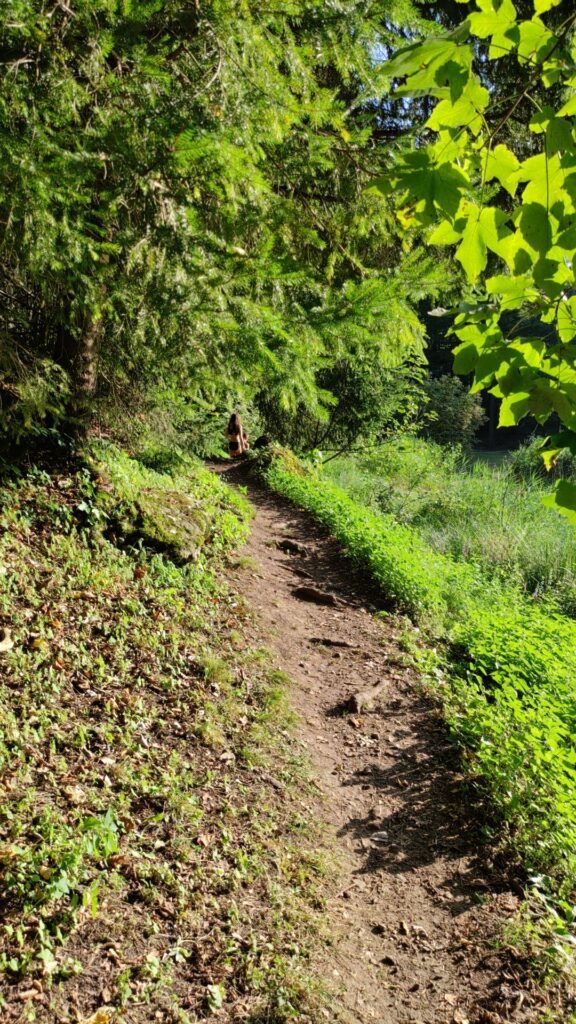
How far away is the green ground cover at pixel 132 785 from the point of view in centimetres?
232

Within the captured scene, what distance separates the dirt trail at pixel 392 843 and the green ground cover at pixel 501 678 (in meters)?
0.25

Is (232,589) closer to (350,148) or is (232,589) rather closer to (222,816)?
(222,816)


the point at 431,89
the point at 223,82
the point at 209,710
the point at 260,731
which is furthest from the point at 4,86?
the point at 260,731

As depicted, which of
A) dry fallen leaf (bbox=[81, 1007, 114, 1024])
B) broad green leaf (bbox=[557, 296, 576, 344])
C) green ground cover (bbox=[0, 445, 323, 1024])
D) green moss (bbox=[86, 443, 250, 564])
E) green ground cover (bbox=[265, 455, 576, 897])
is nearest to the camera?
broad green leaf (bbox=[557, 296, 576, 344])

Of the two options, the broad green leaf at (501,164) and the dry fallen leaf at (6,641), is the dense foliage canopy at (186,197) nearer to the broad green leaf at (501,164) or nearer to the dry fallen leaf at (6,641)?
the dry fallen leaf at (6,641)

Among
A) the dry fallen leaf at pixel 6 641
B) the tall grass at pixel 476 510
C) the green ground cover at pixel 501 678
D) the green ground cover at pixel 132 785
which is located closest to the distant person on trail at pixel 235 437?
the tall grass at pixel 476 510

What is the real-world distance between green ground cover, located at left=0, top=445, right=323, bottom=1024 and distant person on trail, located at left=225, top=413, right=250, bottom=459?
8.38 m

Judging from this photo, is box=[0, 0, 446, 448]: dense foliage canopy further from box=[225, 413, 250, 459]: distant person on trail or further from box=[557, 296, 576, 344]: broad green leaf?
box=[225, 413, 250, 459]: distant person on trail

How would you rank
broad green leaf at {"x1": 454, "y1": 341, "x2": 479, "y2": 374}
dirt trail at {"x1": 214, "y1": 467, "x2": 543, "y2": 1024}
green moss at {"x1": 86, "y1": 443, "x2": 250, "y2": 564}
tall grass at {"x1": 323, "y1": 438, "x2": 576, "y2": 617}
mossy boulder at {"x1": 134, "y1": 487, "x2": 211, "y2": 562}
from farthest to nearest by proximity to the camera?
tall grass at {"x1": 323, "y1": 438, "x2": 576, "y2": 617}
mossy boulder at {"x1": 134, "y1": 487, "x2": 211, "y2": 562}
green moss at {"x1": 86, "y1": 443, "x2": 250, "y2": 564}
dirt trail at {"x1": 214, "y1": 467, "x2": 543, "y2": 1024}
broad green leaf at {"x1": 454, "y1": 341, "x2": 479, "y2": 374}

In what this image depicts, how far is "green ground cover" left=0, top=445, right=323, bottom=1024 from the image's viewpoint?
2.32 meters

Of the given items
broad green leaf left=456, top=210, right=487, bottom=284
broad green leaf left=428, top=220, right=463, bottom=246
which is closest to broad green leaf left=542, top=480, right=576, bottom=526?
broad green leaf left=456, top=210, right=487, bottom=284

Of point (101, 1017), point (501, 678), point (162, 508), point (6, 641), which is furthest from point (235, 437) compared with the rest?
point (101, 1017)

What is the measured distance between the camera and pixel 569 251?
4.32ft

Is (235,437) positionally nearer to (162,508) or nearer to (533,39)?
(162,508)
